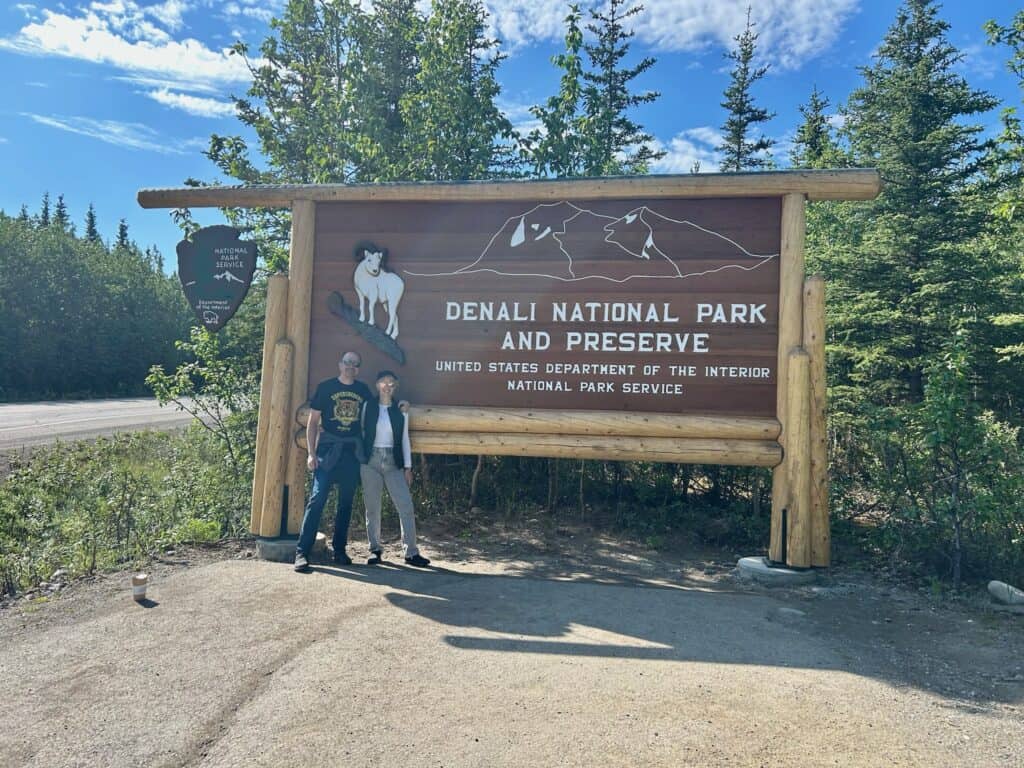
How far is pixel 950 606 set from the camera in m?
5.13

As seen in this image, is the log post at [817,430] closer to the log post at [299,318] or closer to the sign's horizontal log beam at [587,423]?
the sign's horizontal log beam at [587,423]

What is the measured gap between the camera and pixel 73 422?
17656 millimetres

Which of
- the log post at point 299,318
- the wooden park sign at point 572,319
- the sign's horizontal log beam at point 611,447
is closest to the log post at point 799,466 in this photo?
the wooden park sign at point 572,319

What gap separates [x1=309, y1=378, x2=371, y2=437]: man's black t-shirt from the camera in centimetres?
614

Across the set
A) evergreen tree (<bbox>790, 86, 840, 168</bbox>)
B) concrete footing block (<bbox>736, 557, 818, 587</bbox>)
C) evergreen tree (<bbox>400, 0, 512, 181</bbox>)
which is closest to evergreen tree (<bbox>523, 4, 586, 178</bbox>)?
evergreen tree (<bbox>400, 0, 512, 181</bbox>)

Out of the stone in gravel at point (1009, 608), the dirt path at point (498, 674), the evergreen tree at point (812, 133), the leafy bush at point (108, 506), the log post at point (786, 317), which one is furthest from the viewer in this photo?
the evergreen tree at point (812, 133)

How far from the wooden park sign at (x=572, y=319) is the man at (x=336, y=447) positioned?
48 centimetres

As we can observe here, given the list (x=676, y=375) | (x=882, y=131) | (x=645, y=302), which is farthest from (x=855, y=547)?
(x=882, y=131)

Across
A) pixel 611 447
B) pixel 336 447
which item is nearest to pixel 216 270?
pixel 336 447

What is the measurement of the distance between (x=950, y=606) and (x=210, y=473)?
8.96m

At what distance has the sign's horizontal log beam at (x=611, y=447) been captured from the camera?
594 centimetres

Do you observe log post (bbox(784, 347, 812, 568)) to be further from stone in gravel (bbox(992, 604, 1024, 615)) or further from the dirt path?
stone in gravel (bbox(992, 604, 1024, 615))

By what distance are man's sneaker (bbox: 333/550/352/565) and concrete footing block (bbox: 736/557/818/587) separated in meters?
3.57

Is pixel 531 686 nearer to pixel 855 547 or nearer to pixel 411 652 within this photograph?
pixel 411 652
